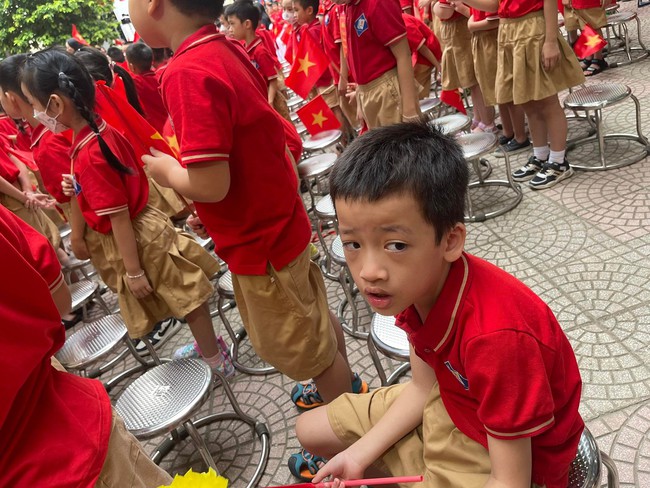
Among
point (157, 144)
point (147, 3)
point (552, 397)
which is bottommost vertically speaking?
point (552, 397)

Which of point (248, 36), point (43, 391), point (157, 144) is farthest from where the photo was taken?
point (248, 36)

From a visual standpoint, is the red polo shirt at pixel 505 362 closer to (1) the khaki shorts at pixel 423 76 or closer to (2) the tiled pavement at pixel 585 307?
(2) the tiled pavement at pixel 585 307

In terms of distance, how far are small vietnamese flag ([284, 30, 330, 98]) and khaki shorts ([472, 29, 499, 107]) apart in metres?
1.40

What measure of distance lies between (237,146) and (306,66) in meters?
3.41

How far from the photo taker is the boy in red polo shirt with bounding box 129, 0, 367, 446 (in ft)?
5.17

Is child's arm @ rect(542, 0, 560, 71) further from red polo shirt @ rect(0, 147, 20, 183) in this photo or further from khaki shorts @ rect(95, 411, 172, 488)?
red polo shirt @ rect(0, 147, 20, 183)

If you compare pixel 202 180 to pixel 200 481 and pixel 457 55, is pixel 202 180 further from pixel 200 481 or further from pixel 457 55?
pixel 457 55

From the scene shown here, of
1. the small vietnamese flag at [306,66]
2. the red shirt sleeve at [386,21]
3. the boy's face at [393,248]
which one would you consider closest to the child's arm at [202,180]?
the boy's face at [393,248]

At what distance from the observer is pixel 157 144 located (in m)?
1.98

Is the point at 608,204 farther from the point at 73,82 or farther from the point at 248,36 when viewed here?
the point at 248,36

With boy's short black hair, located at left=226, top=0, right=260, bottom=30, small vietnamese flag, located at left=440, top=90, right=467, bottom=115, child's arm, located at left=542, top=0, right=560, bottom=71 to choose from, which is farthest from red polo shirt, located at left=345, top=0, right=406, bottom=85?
boy's short black hair, located at left=226, top=0, right=260, bottom=30

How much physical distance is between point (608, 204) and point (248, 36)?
13.0 feet

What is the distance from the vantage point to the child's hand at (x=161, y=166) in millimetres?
1791

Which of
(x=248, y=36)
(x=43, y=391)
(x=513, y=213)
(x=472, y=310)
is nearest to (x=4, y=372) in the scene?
(x=43, y=391)
